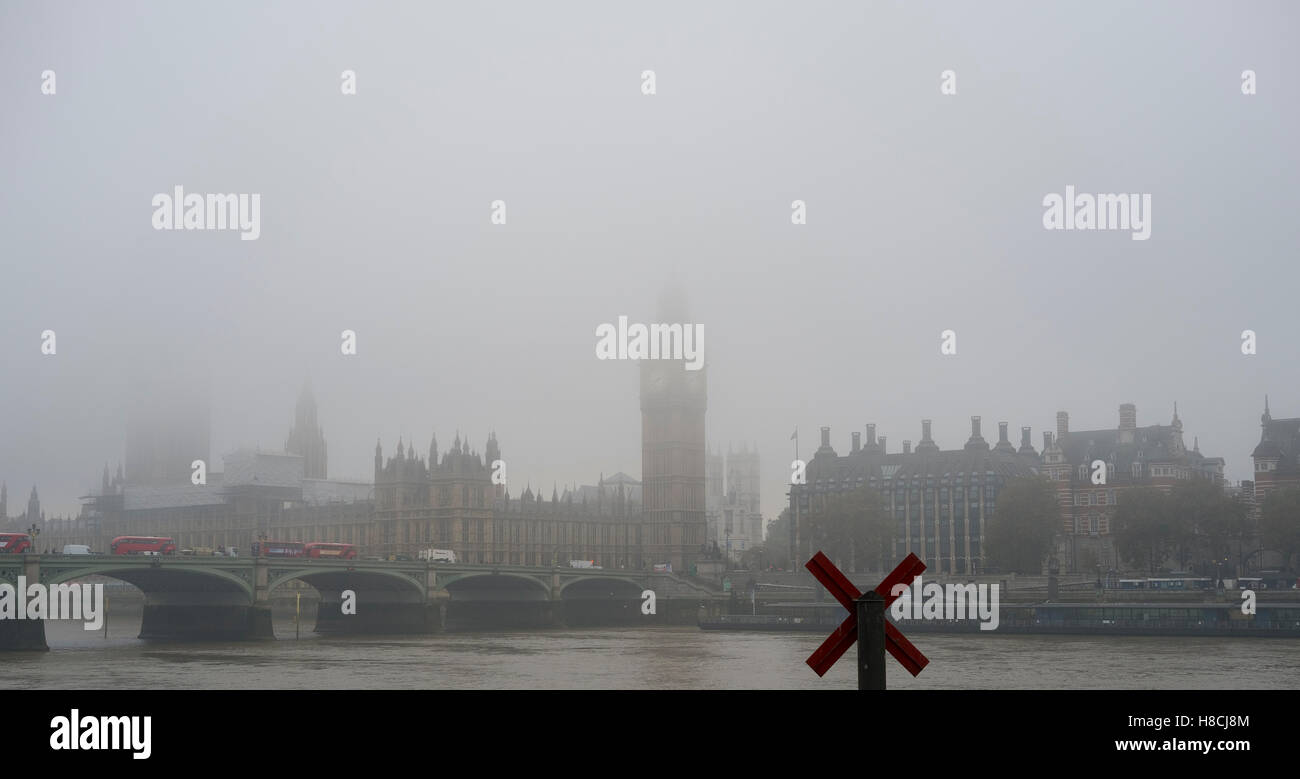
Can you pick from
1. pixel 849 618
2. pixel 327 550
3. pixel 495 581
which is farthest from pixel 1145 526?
pixel 849 618

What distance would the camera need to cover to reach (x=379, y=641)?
66.4 m

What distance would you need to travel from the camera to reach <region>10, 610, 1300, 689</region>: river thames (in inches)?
1628

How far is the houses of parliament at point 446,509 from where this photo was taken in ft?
377

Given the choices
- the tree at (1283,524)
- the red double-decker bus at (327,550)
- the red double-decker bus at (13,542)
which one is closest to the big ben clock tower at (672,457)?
the red double-decker bus at (327,550)

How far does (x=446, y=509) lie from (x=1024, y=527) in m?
47.6

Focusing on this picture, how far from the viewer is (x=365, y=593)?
263 feet

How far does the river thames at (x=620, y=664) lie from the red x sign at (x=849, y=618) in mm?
31762

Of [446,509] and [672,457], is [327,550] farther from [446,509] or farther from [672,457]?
[672,457]

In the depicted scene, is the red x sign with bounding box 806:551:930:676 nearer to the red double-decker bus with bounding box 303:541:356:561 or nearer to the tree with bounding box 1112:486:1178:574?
the red double-decker bus with bounding box 303:541:356:561

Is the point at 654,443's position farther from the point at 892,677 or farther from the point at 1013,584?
the point at 892,677
